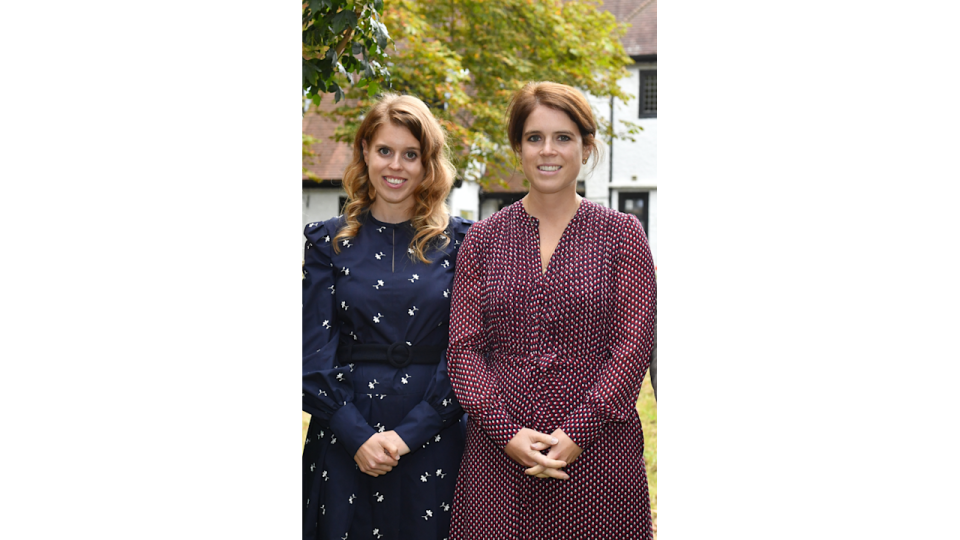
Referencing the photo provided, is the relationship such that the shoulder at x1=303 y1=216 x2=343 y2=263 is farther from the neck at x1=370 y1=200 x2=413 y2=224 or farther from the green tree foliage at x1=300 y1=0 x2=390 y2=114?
the green tree foliage at x1=300 y1=0 x2=390 y2=114

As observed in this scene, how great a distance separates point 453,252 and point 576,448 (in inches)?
33.2

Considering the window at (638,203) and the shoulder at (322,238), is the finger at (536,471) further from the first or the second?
the window at (638,203)

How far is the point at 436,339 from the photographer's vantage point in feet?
8.82

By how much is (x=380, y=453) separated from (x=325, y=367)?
347 millimetres

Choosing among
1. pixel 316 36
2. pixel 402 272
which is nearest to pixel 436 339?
pixel 402 272

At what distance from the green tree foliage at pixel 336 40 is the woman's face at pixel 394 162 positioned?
55cm

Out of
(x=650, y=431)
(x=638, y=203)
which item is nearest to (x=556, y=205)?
(x=650, y=431)

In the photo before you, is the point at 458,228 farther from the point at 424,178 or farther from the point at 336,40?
the point at 336,40

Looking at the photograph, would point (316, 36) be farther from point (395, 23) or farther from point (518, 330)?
point (395, 23)

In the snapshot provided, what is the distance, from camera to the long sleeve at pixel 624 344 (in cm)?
232

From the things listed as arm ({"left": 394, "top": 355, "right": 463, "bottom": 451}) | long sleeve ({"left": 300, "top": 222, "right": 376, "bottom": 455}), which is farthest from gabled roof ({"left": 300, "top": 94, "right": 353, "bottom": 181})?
arm ({"left": 394, "top": 355, "right": 463, "bottom": 451})

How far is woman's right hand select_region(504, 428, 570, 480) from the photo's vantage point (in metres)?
2.32

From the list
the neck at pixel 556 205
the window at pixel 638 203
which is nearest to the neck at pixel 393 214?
the neck at pixel 556 205

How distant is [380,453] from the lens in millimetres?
2555
